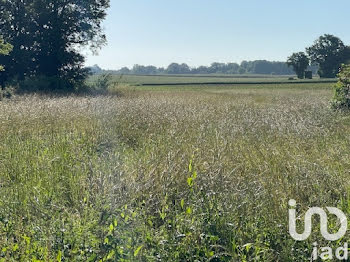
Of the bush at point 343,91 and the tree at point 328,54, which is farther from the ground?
the tree at point 328,54

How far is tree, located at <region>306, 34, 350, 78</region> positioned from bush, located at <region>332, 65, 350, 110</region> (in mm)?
78062

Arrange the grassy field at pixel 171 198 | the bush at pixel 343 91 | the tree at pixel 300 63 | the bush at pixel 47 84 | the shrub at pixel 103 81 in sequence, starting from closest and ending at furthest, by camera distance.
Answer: the grassy field at pixel 171 198 → the bush at pixel 343 91 → the bush at pixel 47 84 → the shrub at pixel 103 81 → the tree at pixel 300 63

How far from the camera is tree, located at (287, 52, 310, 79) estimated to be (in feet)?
276

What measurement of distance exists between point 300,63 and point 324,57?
10109mm

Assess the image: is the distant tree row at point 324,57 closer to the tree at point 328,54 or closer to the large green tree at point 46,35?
the tree at point 328,54

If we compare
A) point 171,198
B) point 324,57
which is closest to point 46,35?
point 171,198

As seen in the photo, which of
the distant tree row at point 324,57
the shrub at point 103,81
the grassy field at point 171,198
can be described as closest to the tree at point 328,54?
the distant tree row at point 324,57

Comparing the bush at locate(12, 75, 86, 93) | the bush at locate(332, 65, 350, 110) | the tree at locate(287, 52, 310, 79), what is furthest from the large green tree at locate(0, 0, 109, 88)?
the tree at locate(287, 52, 310, 79)

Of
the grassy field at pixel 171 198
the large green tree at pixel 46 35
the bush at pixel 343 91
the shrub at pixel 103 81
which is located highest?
the large green tree at pixel 46 35

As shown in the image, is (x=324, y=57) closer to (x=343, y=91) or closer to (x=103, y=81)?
(x=103, y=81)

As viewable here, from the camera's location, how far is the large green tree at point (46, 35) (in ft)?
89.7

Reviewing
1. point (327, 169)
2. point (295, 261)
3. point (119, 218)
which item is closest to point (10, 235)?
point (119, 218)

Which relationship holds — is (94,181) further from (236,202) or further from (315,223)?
(315,223)

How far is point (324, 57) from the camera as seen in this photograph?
89000 mm
